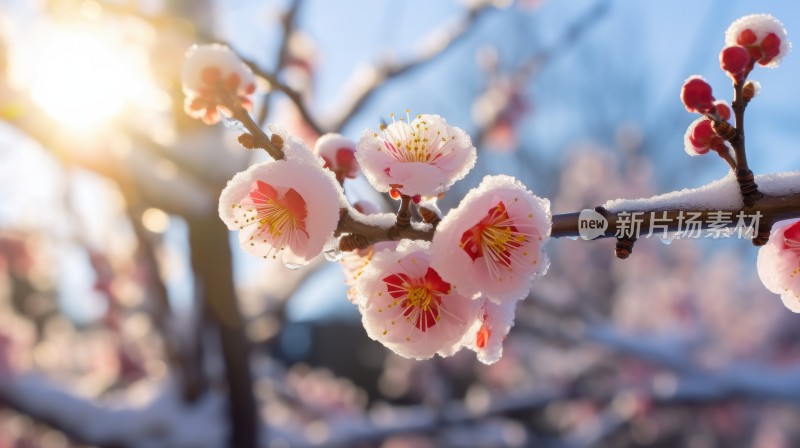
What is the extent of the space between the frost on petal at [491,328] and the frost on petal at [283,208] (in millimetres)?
326

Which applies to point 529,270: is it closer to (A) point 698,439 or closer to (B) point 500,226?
(B) point 500,226

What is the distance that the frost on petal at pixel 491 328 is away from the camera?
3.47ft

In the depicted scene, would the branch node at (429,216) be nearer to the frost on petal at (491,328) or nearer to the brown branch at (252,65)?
the frost on petal at (491,328)

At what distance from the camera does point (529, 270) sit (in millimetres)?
949

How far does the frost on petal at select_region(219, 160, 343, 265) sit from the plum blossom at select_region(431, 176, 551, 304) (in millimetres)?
180

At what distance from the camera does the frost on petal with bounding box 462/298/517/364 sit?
1058 mm

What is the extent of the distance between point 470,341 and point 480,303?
0.33 feet

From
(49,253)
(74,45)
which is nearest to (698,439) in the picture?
(49,253)

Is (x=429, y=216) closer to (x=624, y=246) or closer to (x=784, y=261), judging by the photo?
(x=624, y=246)

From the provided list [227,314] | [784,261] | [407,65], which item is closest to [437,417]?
[227,314]

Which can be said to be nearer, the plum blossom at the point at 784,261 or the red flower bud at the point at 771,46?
the red flower bud at the point at 771,46

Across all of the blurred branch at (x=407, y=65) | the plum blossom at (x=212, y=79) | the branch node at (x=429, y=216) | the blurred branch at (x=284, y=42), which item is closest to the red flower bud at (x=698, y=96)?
the branch node at (x=429, y=216)

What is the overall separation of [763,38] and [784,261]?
44 cm

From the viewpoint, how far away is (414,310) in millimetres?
1034
